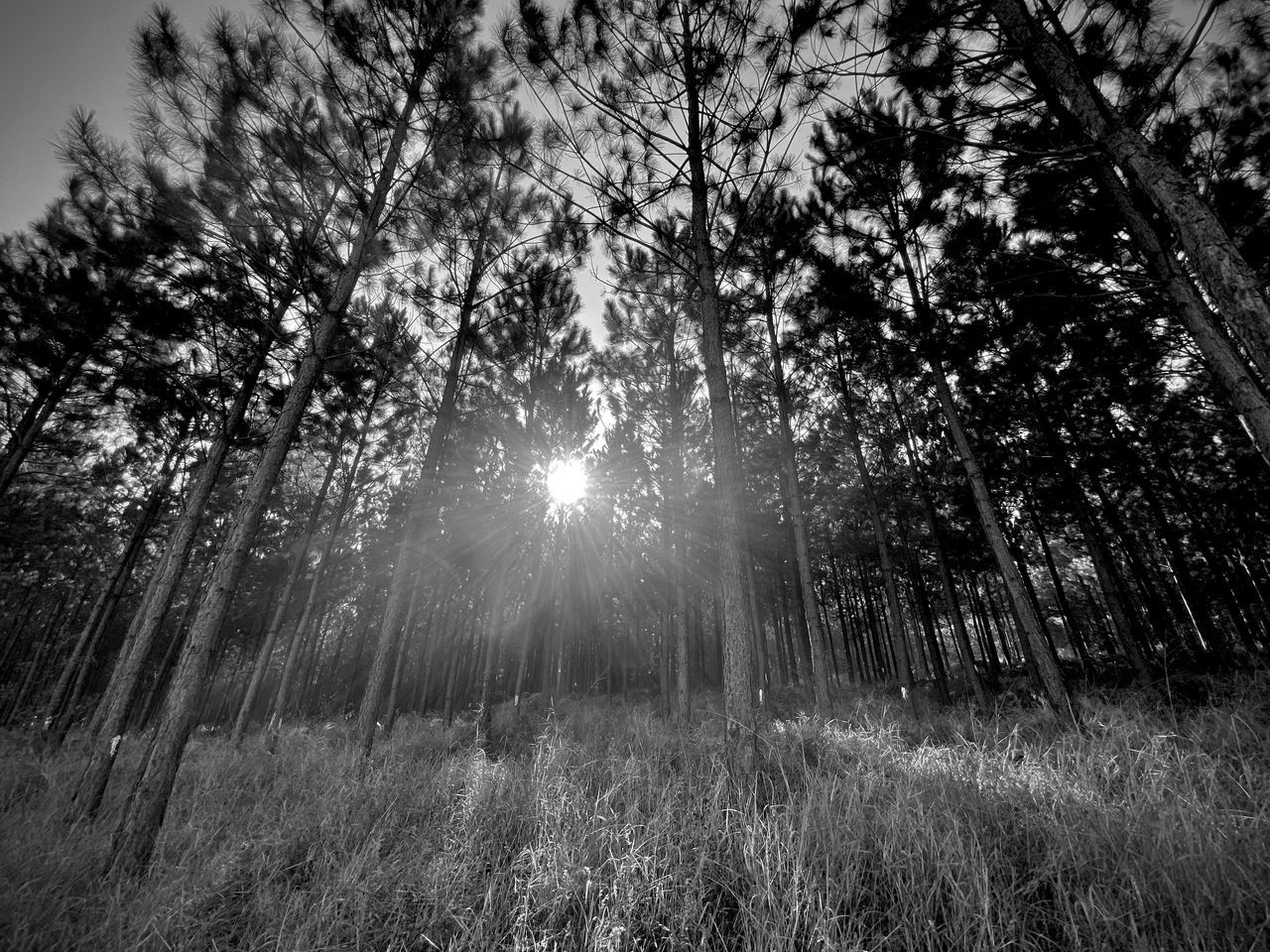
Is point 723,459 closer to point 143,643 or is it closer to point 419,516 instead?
point 419,516

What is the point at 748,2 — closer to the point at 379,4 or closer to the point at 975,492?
the point at 379,4

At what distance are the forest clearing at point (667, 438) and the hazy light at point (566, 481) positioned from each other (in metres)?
0.26

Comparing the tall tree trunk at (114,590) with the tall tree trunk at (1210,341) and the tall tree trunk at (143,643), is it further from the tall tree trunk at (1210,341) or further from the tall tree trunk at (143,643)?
the tall tree trunk at (1210,341)

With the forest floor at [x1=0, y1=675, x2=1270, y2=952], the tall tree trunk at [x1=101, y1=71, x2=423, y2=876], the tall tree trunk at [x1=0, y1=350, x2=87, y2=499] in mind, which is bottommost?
the forest floor at [x1=0, y1=675, x2=1270, y2=952]

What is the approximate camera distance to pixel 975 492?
724 centimetres

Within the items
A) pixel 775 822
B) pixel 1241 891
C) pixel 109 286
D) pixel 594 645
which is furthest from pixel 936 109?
pixel 594 645

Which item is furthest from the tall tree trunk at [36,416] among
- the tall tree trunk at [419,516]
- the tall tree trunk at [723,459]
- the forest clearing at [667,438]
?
the tall tree trunk at [723,459]

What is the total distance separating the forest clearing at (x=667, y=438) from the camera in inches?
95.9

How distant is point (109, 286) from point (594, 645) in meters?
22.0

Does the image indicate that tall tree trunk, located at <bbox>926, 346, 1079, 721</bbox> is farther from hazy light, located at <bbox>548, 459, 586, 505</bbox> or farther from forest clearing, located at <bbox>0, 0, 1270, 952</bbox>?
hazy light, located at <bbox>548, 459, 586, 505</bbox>

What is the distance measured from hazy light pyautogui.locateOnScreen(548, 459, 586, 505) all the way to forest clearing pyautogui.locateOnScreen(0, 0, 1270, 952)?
0.26 metres

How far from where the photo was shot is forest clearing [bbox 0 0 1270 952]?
2436mm

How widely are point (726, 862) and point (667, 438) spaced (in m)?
10.5

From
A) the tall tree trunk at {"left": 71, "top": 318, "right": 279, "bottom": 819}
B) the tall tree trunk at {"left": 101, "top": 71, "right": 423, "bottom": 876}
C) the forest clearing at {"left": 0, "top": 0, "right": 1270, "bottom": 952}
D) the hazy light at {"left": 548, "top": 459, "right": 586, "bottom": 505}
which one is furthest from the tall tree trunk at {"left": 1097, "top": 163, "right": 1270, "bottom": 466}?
the hazy light at {"left": 548, "top": 459, "right": 586, "bottom": 505}
